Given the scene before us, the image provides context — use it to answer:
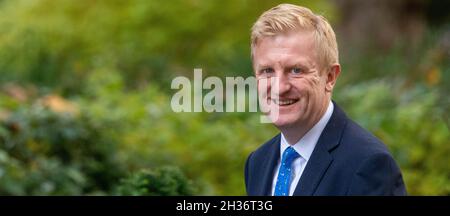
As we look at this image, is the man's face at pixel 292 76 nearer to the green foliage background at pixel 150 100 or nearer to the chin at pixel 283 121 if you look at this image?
the chin at pixel 283 121

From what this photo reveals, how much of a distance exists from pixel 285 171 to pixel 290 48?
44cm

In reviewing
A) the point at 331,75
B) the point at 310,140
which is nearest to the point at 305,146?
the point at 310,140

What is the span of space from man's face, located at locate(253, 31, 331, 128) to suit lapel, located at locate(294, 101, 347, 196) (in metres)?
0.07

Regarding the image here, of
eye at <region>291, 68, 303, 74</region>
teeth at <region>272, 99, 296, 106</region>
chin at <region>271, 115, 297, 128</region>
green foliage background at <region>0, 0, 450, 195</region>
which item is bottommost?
chin at <region>271, 115, 297, 128</region>

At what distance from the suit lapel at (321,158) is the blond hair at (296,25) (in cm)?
22

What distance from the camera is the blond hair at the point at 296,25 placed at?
299 centimetres

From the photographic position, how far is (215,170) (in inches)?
298

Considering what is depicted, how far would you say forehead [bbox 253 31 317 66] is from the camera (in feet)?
9.79

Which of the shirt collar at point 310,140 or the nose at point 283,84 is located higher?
the nose at point 283,84

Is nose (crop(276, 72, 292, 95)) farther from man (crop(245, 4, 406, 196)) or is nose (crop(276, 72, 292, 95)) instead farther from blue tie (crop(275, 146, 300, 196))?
blue tie (crop(275, 146, 300, 196))

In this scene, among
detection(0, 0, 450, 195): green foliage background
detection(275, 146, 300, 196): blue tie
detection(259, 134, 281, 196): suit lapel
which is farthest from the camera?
detection(0, 0, 450, 195): green foliage background

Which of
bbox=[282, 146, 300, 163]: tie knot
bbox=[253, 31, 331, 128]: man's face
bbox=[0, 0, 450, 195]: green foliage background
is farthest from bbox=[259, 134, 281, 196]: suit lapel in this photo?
bbox=[0, 0, 450, 195]: green foliage background

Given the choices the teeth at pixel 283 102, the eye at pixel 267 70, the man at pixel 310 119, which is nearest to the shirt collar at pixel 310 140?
the man at pixel 310 119
